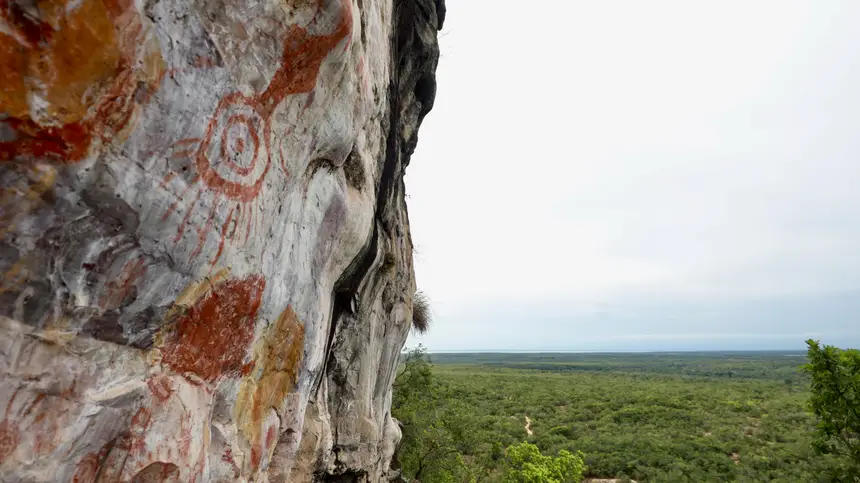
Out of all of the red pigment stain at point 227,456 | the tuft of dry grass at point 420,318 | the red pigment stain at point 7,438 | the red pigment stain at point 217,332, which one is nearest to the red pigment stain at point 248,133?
the red pigment stain at point 217,332

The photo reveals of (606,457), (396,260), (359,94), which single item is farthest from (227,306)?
(606,457)

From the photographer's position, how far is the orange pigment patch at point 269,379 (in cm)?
436

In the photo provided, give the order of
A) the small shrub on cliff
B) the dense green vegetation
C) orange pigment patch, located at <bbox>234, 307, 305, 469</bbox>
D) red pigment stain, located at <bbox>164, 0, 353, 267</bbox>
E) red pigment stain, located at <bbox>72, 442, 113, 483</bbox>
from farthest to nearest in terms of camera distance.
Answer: the dense green vegetation < the small shrub on cliff < orange pigment patch, located at <bbox>234, 307, 305, 469</bbox> < red pigment stain, located at <bbox>164, 0, 353, 267</bbox> < red pigment stain, located at <bbox>72, 442, 113, 483</bbox>

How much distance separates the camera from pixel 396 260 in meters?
9.20

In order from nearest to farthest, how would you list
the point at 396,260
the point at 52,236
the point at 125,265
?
the point at 52,236 < the point at 125,265 < the point at 396,260

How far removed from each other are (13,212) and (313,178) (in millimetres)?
2913

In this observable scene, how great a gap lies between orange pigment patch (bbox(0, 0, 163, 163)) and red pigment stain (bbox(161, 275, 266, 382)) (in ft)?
5.02

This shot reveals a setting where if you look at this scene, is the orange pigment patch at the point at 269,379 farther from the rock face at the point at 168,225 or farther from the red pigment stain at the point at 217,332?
the red pigment stain at the point at 217,332

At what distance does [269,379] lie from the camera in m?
4.72

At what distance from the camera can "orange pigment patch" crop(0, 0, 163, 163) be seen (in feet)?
7.36

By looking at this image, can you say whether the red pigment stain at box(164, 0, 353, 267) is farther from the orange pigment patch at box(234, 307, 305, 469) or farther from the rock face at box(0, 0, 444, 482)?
the orange pigment patch at box(234, 307, 305, 469)

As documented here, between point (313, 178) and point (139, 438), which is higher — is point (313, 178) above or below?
above

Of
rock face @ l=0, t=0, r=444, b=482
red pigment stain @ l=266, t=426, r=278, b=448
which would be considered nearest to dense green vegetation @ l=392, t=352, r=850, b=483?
red pigment stain @ l=266, t=426, r=278, b=448

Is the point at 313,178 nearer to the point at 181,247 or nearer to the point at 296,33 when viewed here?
the point at 296,33
